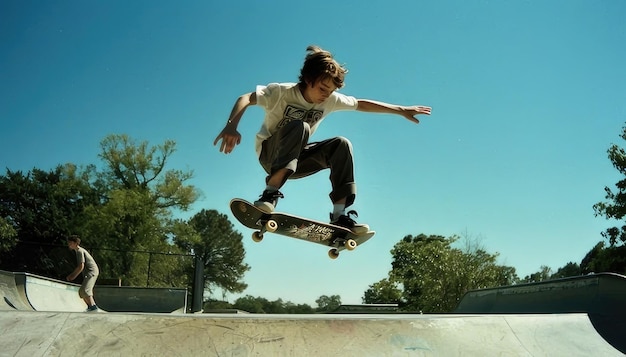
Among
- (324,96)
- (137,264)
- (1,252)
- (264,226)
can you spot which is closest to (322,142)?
(324,96)

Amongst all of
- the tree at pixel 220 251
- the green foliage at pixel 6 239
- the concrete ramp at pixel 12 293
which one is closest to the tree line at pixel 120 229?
the green foliage at pixel 6 239

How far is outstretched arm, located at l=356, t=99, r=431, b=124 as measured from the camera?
17.9 ft

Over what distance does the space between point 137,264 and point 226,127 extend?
32.8 metres

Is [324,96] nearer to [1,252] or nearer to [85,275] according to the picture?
[85,275]

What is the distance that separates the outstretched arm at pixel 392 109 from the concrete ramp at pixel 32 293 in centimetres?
552

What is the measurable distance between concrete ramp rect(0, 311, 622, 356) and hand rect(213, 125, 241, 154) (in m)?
2.28

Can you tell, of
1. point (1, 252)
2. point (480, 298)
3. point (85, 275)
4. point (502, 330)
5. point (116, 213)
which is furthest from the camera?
point (116, 213)

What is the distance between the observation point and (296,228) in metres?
5.24

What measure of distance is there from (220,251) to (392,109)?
61.3 metres

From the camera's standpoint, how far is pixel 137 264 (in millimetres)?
34500

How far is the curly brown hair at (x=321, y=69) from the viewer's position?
4.81 m

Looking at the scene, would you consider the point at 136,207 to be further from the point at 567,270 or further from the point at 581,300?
the point at 567,270

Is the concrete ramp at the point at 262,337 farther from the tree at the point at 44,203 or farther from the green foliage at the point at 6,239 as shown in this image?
the tree at the point at 44,203

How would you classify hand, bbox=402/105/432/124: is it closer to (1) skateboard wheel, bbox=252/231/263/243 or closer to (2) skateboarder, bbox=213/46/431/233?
(2) skateboarder, bbox=213/46/431/233
